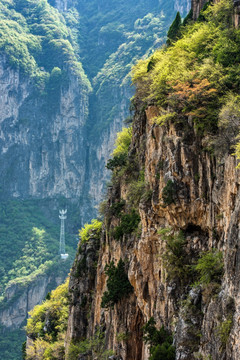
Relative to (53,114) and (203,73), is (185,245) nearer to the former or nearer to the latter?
(203,73)

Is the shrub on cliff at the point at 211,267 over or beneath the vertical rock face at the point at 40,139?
beneath

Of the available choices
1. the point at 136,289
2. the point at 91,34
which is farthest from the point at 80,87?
the point at 136,289

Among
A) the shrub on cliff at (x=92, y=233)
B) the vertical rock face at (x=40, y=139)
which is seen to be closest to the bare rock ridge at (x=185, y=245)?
Answer: the shrub on cliff at (x=92, y=233)

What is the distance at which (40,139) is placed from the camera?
13538cm

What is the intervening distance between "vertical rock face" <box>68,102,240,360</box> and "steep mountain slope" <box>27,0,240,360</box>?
0.04 metres

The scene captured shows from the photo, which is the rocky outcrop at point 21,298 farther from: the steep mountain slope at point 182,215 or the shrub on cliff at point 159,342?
the shrub on cliff at point 159,342

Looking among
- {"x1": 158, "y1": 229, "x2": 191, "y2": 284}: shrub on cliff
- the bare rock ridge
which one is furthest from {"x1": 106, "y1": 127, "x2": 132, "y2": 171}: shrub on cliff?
{"x1": 158, "y1": 229, "x2": 191, "y2": 284}: shrub on cliff

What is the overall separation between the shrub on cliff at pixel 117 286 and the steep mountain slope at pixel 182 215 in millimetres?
51

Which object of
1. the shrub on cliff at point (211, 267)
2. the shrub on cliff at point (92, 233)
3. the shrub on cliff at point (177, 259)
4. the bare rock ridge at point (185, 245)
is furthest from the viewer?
the shrub on cliff at point (92, 233)

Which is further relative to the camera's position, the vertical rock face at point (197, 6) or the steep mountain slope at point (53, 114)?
the steep mountain slope at point (53, 114)

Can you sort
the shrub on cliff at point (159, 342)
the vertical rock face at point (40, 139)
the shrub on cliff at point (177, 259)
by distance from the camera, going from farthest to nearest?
the vertical rock face at point (40, 139), the shrub on cliff at point (177, 259), the shrub on cliff at point (159, 342)

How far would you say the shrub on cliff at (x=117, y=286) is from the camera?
21.9 metres

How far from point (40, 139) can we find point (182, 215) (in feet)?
396

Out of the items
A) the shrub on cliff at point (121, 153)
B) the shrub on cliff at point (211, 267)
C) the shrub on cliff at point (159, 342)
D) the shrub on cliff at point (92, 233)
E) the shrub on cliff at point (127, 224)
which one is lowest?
the shrub on cliff at point (159, 342)
